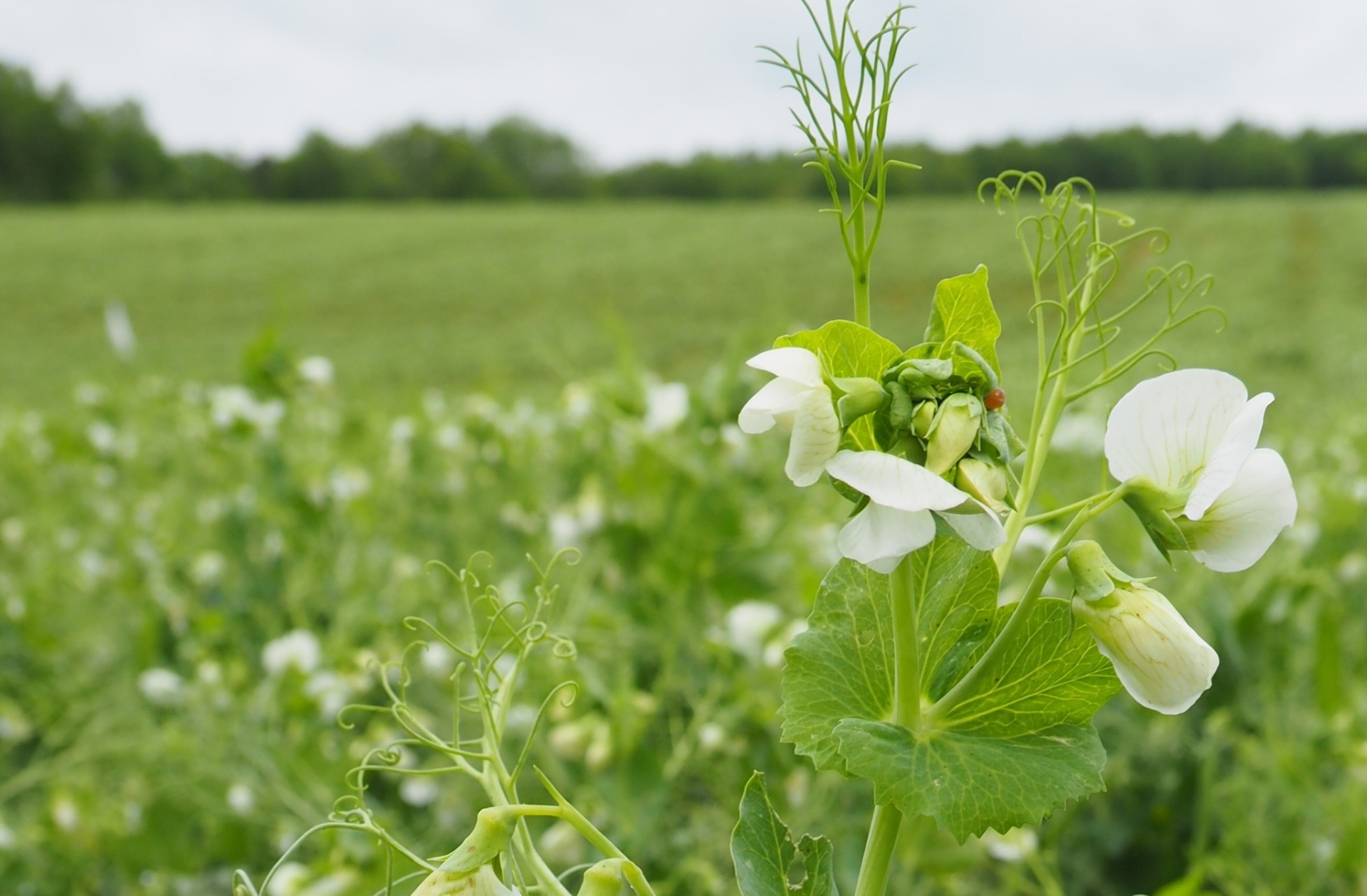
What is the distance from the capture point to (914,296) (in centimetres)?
1391

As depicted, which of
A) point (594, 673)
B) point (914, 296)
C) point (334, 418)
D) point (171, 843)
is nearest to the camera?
point (594, 673)

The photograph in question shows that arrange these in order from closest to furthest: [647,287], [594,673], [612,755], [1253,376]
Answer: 1. [612,755]
2. [594,673]
3. [1253,376]
4. [647,287]

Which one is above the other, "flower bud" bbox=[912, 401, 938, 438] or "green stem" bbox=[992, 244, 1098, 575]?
"flower bud" bbox=[912, 401, 938, 438]

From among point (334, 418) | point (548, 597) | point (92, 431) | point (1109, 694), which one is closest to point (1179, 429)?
point (1109, 694)

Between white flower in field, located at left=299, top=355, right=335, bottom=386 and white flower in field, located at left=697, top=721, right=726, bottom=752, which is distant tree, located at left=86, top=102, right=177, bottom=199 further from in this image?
white flower in field, located at left=697, top=721, right=726, bottom=752

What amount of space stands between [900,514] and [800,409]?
0.04 m

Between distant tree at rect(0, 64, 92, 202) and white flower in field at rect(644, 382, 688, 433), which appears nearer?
white flower in field at rect(644, 382, 688, 433)

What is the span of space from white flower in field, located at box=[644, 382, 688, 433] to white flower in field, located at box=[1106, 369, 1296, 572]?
3.25ft

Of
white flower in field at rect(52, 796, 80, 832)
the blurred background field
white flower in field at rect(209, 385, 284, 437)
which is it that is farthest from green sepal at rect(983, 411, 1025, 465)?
white flower in field at rect(209, 385, 284, 437)

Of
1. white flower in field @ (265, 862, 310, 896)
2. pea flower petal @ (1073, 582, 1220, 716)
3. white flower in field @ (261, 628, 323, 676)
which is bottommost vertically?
white flower in field @ (265, 862, 310, 896)

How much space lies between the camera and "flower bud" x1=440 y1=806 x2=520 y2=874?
0.87ft

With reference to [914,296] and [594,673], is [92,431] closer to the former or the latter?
[594,673]

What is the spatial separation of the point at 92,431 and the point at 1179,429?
2661 millimetres

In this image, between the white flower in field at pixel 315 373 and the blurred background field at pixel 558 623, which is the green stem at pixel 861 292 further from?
the white flower in field at pixel 315 373
